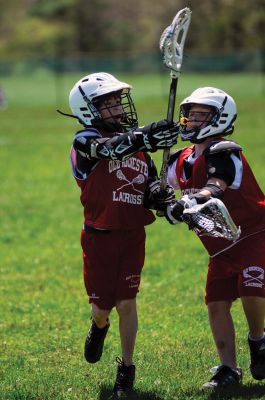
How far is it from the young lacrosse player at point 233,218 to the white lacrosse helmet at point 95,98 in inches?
15.0

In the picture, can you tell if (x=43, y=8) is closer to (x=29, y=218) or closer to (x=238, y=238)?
(x=29, y=218)

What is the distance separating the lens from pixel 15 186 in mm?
17109

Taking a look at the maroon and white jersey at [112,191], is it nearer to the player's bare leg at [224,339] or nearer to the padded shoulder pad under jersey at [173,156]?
the padded shoulder pad under jersey at [173,156]

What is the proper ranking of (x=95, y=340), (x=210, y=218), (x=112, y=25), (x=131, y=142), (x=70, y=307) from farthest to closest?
(x=112, y=25) < (x=70, y=307) < (x=95, y=340) < (x=131, y=142) < (x=210, y=218)

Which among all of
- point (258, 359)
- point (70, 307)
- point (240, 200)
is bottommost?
point (70, 307)

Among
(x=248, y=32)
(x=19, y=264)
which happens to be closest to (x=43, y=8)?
(x=248, y=32)

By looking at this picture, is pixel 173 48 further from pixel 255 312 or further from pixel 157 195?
pixel 255 312

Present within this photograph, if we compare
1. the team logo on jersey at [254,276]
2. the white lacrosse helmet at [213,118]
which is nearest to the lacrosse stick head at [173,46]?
the white lacrosse helmet at [213,118]

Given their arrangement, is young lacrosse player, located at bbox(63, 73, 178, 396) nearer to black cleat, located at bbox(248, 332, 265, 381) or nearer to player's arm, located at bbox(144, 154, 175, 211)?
player's arm, located at bbox(144, 154, 175, 211)

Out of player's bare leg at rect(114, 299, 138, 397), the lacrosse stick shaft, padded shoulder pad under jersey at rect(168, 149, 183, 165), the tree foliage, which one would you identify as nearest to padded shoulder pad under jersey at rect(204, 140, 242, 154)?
the lacrosse stick shaft

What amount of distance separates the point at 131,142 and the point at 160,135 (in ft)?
0.72

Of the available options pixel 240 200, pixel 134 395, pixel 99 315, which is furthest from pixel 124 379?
pixel 240 200

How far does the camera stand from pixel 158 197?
6.25 m

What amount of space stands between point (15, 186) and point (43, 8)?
6143cm
